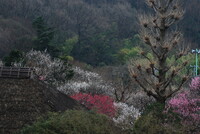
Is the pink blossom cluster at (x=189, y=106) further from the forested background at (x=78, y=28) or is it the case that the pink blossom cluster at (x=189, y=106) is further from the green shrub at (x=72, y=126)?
the forested background at (x=78, y=28)

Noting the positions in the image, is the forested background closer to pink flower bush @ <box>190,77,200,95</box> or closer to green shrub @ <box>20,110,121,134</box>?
pink flower bush @ <box>190,77,200,95</box>

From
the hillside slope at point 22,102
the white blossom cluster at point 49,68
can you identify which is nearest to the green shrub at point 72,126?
the hillside slope at point 22,102

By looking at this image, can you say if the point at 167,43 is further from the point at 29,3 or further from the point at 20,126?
the point at 29,3

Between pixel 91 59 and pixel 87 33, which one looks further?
pixel 87 33

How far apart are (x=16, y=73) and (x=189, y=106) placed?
25.5ft

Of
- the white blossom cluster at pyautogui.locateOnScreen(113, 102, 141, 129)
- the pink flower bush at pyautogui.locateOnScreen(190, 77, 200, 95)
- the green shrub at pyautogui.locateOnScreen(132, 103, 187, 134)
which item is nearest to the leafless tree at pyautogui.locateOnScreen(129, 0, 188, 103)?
the pink flower bush at pyautogui.locateOnScreen(190, 77, 200, 95)

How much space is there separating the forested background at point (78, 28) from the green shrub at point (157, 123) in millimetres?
34076

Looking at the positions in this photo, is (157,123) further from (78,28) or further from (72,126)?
(78,28)

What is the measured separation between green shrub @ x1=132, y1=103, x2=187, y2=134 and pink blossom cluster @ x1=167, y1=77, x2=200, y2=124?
61cm

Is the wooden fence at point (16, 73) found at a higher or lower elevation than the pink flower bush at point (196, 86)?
lower

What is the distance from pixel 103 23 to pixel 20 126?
8462cm

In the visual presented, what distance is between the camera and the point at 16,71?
55.3 ft

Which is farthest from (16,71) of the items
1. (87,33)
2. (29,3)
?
(29,3)

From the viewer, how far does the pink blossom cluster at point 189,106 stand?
16094mm
